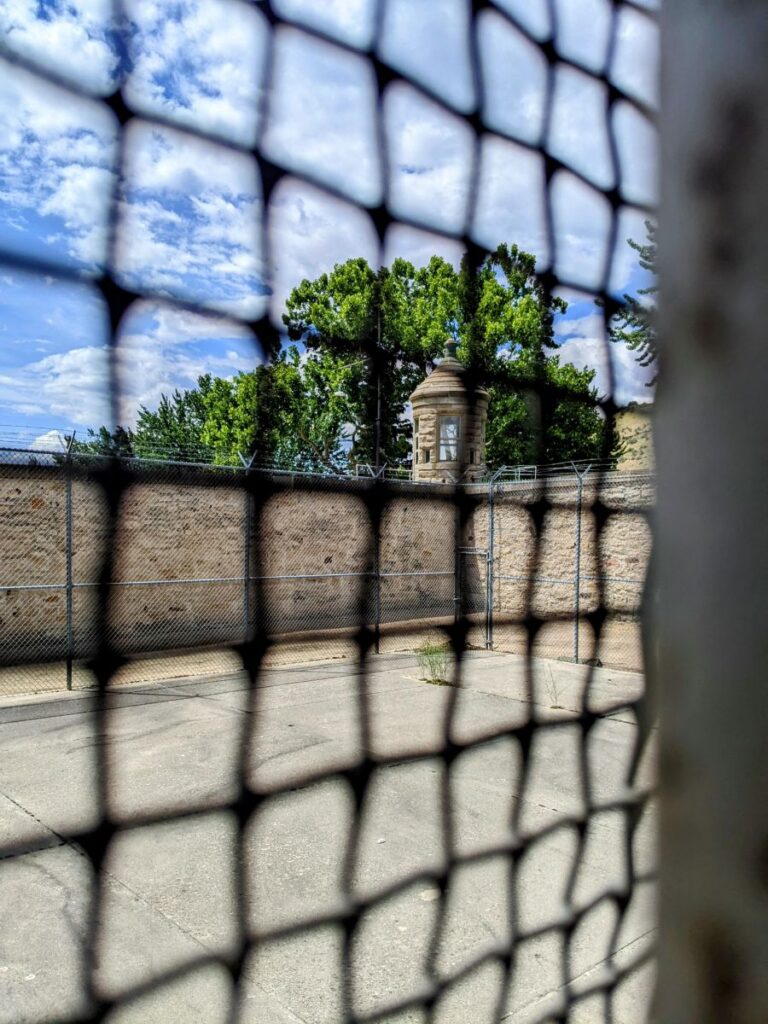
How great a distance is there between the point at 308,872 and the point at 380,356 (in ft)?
5.76

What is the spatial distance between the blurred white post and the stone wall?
434 cm

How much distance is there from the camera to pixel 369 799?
3178mm

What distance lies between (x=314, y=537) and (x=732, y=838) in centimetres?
689

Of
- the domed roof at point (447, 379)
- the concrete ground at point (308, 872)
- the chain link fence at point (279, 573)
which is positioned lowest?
the concrete ground at point (308, 872)

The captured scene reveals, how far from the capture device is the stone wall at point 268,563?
5941mm

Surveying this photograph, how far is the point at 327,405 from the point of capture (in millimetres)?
1759

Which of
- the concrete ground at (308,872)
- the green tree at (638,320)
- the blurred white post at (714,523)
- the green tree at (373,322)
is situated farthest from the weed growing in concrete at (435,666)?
the blurred white post at (714,523)

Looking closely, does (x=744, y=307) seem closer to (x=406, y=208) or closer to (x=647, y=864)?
(x=406, y=208)

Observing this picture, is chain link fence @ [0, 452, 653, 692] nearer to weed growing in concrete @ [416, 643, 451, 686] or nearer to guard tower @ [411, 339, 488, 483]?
weed growing in concrete @ [416, 643, 451, 686]

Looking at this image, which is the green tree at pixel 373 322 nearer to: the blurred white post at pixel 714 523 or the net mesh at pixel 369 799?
the net mesh at pixel 369 799

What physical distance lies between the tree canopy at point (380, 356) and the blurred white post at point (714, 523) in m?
0.70

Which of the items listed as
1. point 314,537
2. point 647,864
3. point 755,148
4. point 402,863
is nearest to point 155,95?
point 755,148

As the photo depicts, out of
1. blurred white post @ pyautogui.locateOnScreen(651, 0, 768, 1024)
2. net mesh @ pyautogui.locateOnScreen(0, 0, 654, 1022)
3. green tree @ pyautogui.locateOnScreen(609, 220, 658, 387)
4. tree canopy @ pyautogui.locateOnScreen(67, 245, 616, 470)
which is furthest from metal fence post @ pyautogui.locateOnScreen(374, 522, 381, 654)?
blurred white post @ pyautogui.locateOnScreen(651, 0, 768, 1024)

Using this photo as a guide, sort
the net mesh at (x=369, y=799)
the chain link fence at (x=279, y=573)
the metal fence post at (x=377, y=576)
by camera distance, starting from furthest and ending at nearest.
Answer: the chain link fence at (x=279, y=573), the metal fence post at (x=377, y=576), the net mesh at (x=369, y=799)
